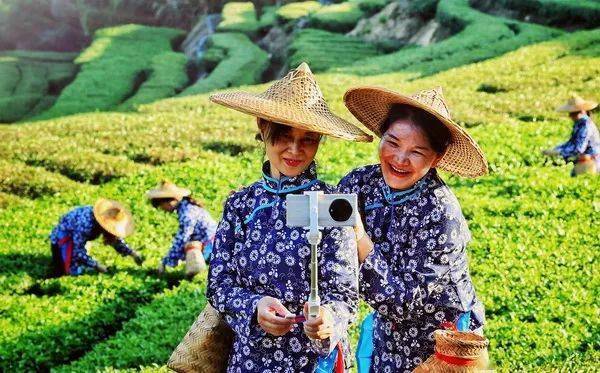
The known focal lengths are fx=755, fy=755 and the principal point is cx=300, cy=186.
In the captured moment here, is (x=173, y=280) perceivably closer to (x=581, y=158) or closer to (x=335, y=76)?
(x=581, y=158)

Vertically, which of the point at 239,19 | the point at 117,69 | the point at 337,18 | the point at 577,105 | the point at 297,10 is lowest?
the point at 577,105

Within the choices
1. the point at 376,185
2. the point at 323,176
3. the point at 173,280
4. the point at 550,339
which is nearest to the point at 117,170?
the point at 323,176

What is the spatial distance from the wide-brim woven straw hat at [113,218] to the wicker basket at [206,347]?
5278 millimetres

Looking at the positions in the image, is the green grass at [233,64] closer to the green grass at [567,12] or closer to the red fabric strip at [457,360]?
the green grass at [567,12]

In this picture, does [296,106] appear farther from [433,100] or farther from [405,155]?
[433,100]

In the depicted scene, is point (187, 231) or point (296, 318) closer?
point (296, 318)

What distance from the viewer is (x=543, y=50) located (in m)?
21.5

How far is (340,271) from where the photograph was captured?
11.2ft

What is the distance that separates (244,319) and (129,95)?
3025 centimetres

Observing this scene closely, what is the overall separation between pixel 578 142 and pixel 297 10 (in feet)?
90.3

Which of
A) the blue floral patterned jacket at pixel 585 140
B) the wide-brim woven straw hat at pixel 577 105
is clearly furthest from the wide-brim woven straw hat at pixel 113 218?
the wide-brim woven straw hat at pixel 577 105

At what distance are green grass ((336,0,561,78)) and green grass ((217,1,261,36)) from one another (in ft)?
37.4

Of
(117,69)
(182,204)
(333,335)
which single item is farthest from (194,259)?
(117,69)

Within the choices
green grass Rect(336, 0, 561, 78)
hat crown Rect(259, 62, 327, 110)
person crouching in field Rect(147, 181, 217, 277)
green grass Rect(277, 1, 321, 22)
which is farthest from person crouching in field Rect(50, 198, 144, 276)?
green grass Rect(277, 1, 321, 22)
